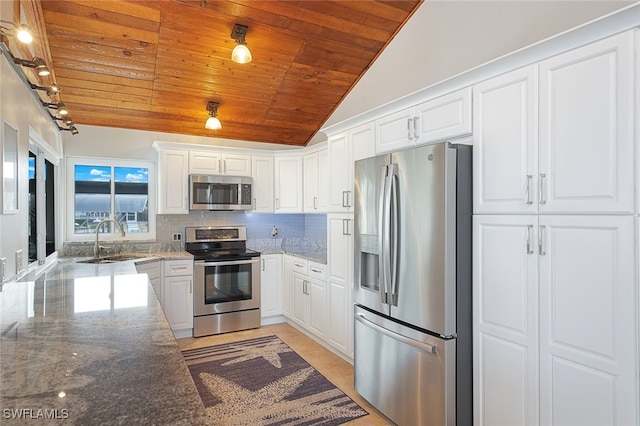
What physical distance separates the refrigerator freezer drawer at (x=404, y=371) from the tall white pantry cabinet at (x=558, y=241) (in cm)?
20

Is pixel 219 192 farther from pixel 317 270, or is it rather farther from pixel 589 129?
pixel 589 129

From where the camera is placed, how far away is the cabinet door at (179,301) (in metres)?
4.06

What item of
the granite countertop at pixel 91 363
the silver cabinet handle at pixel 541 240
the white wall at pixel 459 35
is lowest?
the granite countertop at pixel 91 363

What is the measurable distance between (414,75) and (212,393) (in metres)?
3.06

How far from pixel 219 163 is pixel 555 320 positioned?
3.85 meters

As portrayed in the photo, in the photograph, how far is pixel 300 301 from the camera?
428 centimetres

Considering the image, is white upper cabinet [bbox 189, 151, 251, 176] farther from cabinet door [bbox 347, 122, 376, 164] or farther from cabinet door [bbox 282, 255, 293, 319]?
cabinet door [bbox 347, 122, 376, 164]

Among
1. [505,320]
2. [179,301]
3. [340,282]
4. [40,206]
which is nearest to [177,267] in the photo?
[179,301]

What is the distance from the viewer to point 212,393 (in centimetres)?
288

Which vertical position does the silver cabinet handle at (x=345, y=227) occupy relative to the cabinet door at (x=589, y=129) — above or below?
below

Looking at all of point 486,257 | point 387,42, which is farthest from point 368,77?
point 486,257

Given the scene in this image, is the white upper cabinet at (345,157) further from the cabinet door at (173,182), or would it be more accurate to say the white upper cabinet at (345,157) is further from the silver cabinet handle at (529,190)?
the cabinet door at (173,182)

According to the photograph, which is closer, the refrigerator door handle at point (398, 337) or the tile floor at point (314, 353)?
the refrigerator door handle at point (398, 337)

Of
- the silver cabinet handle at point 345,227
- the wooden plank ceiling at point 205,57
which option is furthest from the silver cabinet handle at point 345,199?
the wooden plank ceiling at point 205,57
